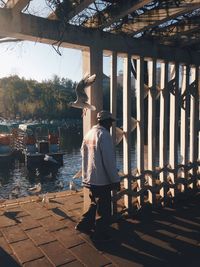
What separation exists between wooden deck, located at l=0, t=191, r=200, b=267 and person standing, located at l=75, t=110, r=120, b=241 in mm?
321

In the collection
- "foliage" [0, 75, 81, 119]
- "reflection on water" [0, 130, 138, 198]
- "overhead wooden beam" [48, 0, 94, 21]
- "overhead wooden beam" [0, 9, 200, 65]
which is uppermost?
"foliage" [0, 75, 81, 119]

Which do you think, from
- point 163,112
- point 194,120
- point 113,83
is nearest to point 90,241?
point 113,83

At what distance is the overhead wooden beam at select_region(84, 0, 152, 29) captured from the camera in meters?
4.62

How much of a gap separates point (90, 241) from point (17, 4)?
11.7ft

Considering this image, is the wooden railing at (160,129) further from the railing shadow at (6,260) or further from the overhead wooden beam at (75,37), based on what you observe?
the railing shadow at (6,260)

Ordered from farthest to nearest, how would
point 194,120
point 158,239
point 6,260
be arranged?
point 194,120, point 158,239, point 6,260

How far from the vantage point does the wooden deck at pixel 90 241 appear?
4320 millimetres

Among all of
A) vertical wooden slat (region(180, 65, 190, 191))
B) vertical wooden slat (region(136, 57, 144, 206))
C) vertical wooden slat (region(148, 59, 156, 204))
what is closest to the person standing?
vertical wooden slat (region(136, 57, 144, 206))

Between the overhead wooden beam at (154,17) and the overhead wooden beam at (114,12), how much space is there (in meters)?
0.52

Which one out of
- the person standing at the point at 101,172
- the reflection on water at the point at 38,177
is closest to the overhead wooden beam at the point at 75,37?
the person standing at the point at 101,172

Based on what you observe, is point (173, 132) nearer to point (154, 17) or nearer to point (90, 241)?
Result: point (154, 17)

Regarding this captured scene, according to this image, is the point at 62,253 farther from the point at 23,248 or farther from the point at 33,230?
the point at 33,230

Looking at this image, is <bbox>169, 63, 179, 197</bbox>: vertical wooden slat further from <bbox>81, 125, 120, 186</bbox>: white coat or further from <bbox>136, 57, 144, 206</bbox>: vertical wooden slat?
<bbox>81, 125, 120, 186</bbox>: white coat

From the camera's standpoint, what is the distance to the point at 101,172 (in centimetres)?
485
